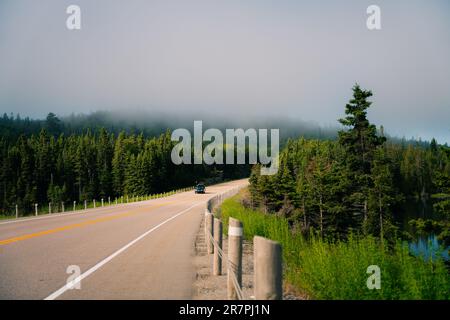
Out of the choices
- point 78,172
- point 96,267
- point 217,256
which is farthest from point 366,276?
point 78,172

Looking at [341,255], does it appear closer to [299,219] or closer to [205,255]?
[205,255]

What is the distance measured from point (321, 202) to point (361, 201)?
671 cm

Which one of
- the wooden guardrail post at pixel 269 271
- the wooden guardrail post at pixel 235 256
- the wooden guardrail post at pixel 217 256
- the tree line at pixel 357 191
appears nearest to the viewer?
the wooden guardrail post at pixel 269 271

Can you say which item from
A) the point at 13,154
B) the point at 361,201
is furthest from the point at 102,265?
the point at 13,154

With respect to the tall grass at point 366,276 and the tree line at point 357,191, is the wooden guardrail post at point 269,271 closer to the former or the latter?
the tall grass at point 366,276

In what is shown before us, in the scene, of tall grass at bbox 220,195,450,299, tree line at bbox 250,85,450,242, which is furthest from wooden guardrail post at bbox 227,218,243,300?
tree line at bbox 250,85,450,242

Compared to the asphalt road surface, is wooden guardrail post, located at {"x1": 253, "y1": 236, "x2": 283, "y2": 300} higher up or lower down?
higher up

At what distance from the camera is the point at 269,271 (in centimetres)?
348

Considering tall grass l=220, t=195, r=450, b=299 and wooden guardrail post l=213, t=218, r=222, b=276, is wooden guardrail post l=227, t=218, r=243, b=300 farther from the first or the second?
wooden guardrail post l=213, t=218, r=222, b=276

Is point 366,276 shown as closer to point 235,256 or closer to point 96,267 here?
point 235,256

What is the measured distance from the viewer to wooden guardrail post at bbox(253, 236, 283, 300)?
346cm

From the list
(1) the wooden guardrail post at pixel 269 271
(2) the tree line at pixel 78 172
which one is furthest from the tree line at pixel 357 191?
(2) the tree line at pixel 78 172

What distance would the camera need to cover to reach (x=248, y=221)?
1398 centimetres

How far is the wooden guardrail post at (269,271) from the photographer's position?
3455 millimetres
